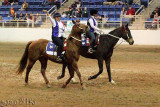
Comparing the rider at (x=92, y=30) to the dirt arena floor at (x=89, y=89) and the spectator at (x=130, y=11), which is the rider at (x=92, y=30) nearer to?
the dirt arena floor at (x=89, y=89)

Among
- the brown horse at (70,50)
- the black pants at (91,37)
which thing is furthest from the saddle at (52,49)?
the black pants at (91,37)

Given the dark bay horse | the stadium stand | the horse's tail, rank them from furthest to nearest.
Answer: the stadium stand → the dark bay horse → the horse's tail

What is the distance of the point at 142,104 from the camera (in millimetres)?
8570

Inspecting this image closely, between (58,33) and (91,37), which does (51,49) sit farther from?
(91,37)

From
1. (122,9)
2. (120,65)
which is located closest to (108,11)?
(122,9)

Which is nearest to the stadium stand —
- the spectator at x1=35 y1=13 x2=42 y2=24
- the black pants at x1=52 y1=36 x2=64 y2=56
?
the spectator at x1=35 y1=13 x2=42 y2=24

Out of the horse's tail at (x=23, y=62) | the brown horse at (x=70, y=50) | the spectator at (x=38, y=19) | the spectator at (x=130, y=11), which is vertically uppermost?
the brown horse at (x=70, y=50)

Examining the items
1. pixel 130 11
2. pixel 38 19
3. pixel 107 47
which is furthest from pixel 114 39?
pixel 38 19

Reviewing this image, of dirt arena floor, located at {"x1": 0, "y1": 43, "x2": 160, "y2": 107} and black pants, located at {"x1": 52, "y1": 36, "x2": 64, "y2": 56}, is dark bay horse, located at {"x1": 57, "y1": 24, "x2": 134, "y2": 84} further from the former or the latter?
black pants, located at {"x1": 52, "y1": 36, "x2": 64, "y2": 56}

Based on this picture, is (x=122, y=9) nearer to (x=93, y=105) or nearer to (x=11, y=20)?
(x=11, y=20)

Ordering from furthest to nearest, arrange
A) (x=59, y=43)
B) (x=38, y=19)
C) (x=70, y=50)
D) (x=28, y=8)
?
(x=28, y=8) → (x=38, y=19) → (x=59, y=43) → (x=70, y=50)

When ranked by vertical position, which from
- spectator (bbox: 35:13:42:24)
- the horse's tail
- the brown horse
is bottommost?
spectator (bbox: 35:13:42:24)

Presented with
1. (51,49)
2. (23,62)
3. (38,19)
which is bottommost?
(38,19)

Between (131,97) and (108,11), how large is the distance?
2170 centimetres
